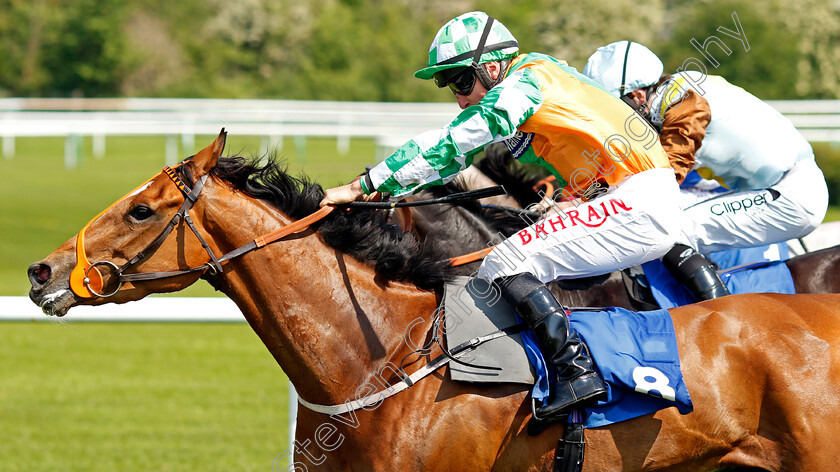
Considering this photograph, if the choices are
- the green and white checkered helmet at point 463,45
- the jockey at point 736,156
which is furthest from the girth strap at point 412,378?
the jockey at point 736,156

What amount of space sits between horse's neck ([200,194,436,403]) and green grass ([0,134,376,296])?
572 cm

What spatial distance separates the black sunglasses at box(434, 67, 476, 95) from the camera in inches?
126

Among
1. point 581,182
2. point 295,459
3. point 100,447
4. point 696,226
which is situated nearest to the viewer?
point 295,459

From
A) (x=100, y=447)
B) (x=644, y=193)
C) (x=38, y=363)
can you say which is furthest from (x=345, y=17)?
(x=644, y=193)

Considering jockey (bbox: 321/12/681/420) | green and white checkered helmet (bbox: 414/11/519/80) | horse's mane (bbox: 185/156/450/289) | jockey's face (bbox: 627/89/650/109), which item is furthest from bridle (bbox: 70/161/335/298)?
jockey's face (bbox: 627/89/650/109)

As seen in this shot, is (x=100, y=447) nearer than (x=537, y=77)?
No

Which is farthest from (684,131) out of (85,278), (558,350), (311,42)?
(311,42)

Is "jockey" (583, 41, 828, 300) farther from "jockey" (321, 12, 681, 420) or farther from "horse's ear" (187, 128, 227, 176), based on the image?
"horse's ear" (187, 128, 227, 176)

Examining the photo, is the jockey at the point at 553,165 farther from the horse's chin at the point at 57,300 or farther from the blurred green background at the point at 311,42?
the blurred green background at the point at 311,42

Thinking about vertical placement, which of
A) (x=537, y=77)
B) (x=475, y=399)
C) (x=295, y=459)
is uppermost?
(x=537, y=77)

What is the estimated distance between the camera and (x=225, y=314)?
426 centimetres

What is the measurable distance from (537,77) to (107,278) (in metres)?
1.61

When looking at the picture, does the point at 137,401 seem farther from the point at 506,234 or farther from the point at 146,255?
the point at 146,255

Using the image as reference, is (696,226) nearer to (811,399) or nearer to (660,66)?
(660,66)
